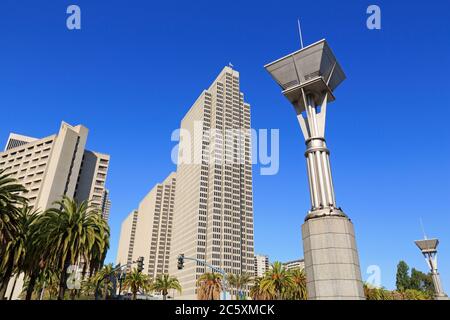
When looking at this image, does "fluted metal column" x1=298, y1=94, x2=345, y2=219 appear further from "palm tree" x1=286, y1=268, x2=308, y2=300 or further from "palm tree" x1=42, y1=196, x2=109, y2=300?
"palm tree" x1=286, y1=268, x2=308, y2=300

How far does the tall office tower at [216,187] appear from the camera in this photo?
5856 inches

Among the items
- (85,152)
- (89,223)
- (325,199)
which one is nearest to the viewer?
(325,199)

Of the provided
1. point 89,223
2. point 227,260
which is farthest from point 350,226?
point 227,260

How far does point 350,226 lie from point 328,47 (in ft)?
44.0

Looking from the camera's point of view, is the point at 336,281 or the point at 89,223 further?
the point at 89,223

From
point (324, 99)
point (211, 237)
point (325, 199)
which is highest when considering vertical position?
point (211, 237)

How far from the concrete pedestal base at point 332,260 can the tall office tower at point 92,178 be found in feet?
310

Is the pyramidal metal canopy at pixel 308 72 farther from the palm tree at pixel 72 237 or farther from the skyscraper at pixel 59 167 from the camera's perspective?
the skyscraper at pixel 59 167

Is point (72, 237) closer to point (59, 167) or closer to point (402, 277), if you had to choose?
point (59, 167)

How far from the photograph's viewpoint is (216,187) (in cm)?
15612

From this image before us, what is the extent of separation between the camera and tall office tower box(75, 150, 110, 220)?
4158 inches

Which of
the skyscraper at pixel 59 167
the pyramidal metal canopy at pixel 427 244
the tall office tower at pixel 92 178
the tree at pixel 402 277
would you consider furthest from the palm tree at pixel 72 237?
the tree at pixel 402 277

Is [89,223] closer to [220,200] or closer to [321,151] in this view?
[321,151]
